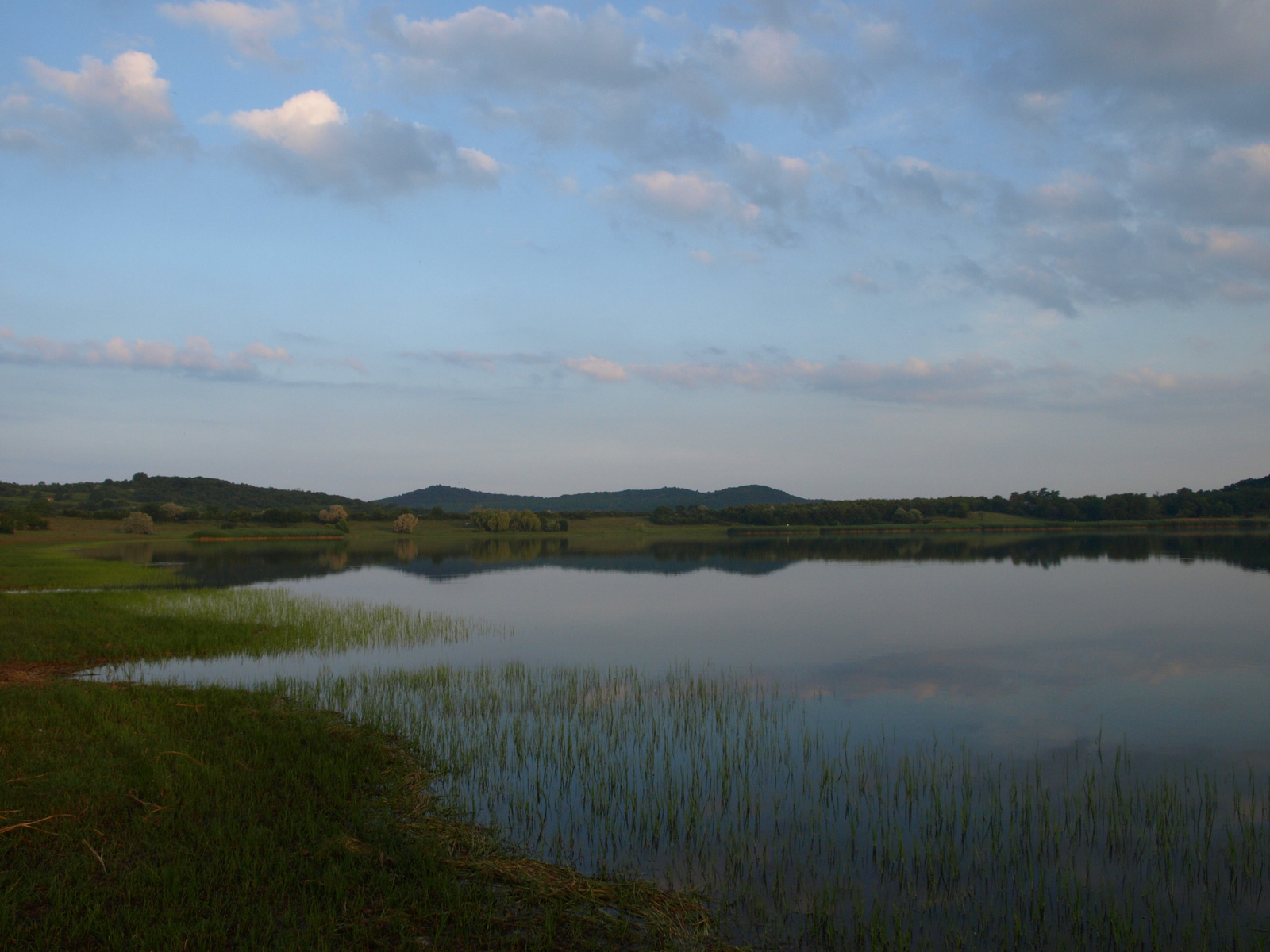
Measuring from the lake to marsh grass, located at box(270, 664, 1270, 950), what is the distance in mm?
38

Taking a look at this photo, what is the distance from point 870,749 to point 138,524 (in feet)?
310

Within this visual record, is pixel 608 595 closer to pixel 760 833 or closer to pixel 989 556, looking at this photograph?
pixel 760 833

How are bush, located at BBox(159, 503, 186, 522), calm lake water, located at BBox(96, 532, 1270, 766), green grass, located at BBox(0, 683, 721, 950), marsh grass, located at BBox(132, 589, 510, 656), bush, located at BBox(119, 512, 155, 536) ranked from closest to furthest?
green grass, located at BBox(0, 683, 721, 950) → calm lake water, located at BBox(96, 532, 1270, 766) → marsh grass, located at BBox(132, 589, 510, 656) → bush, located at BBox(119, 512, 155, 536) → bush, located at BBox(159, 503, 186, 522)

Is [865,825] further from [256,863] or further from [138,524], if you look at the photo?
[138,524]

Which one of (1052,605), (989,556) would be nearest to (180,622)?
(1052,605)

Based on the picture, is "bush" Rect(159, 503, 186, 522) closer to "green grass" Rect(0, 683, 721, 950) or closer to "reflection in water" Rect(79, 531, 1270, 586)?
"reflection in water" Rect(79, 531, 1270, 586)

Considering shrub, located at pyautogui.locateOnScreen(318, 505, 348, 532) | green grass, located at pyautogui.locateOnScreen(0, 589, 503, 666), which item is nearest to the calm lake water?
green grass, located at pyautogui.locateOnScreen(0, 589, 503, 666)

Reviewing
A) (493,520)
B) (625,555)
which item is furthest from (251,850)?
(493,520)

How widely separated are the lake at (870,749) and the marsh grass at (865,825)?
38mm

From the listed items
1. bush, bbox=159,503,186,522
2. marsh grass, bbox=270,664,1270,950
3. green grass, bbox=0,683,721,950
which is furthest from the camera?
bush, bbox=159,503,186,522

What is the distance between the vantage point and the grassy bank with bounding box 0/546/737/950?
5465 millimetres

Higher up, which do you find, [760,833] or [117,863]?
[117,863]

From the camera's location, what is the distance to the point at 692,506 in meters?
134

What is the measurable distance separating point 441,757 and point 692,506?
409 ft
